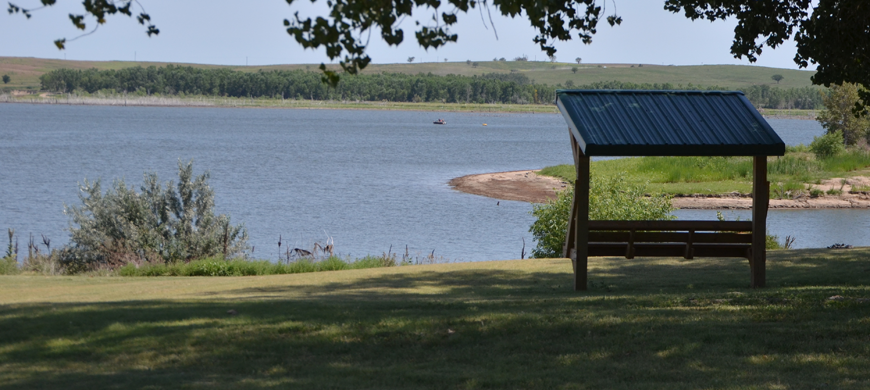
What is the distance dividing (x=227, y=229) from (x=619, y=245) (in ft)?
41.4

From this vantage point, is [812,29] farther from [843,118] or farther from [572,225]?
[843,118]

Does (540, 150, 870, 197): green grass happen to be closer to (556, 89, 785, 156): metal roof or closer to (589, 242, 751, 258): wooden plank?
(589, 242, 751, 258): wooden plank

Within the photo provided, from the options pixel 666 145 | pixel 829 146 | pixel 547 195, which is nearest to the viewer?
pixel 666 145

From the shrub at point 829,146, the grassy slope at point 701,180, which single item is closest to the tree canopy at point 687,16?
the grassy slope at point 701,180

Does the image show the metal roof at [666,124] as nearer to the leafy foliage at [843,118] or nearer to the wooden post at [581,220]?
the wooden post at [581,220]

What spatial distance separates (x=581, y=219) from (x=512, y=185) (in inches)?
1526

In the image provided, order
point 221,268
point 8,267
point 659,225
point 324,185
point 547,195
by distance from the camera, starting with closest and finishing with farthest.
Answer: point 659,225
point 8,267
point 221,268
point 547,195
point 324,185

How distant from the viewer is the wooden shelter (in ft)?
36.1

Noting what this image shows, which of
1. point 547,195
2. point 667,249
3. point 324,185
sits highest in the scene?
point 667,249

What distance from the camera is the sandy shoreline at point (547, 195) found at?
40.3m

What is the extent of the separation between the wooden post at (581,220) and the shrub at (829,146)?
4341 centimetres

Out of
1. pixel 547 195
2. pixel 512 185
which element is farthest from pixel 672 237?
pixel 512 185

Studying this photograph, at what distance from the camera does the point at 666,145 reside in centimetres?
1095

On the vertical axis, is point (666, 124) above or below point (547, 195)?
above
